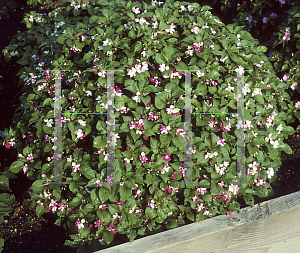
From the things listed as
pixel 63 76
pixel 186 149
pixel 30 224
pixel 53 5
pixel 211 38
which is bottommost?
pixel 30 224

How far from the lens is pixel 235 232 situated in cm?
201

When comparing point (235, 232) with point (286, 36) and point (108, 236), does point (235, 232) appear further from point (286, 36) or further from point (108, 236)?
point (286, 36)

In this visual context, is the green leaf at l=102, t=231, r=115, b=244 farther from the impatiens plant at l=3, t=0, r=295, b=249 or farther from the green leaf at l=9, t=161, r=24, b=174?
the green leaf at l=9, t=161, r=24, b=174

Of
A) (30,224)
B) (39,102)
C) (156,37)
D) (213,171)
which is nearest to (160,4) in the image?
(156,37)

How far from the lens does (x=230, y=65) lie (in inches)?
80.1

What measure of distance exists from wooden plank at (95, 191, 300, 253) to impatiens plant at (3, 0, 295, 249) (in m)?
0.08

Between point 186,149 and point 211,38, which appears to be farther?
point 211,38

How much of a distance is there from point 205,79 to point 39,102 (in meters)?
1.35

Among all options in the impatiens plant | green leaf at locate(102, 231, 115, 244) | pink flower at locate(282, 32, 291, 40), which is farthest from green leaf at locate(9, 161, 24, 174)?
pink flower at locate(282, 32, 291, 40)

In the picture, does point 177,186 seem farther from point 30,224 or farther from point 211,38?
point 30,224

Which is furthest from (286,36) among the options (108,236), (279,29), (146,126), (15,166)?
(15,166)

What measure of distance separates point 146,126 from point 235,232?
108 cm

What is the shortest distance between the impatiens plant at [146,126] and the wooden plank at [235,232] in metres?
0.08

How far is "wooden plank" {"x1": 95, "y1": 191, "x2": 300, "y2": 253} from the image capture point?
1869 millimetres
